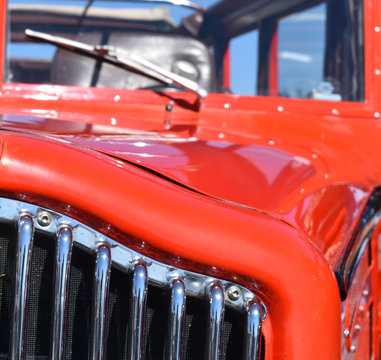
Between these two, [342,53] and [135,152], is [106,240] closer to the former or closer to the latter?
[135,152]

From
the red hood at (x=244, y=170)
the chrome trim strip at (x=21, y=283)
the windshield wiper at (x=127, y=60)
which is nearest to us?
the chrome trim strip at (x=21, y=283)

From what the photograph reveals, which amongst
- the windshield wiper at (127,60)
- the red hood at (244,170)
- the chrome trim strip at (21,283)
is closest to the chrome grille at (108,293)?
the chrome trim strip at (21,283)

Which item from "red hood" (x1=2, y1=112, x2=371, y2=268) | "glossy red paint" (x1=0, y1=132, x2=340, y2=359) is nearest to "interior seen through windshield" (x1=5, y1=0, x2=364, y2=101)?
"red hood" (x1=2, y1=112, x2=371, y2=268)

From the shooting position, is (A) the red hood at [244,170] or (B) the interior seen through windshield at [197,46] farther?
(B) the interior seen through windshield at [197,46]

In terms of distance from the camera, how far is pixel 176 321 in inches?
47.4

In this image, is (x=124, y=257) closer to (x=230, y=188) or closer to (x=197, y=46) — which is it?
(x=230, y=188)

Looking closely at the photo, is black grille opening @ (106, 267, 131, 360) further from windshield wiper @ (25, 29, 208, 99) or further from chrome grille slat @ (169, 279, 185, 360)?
windshield wiper @ (25, 29, 208, 99)

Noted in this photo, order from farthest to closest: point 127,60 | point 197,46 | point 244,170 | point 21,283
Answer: point 197,46 < point 127,60 < point 244,170 < point 21,283

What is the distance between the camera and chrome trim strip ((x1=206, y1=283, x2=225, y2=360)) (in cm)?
121

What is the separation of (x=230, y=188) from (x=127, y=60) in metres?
0.78

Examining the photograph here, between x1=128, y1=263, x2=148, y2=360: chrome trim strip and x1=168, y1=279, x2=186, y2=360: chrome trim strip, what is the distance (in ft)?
0.15

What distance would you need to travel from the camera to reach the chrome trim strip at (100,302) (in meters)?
1.19

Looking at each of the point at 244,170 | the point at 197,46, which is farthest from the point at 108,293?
the point at 197,46

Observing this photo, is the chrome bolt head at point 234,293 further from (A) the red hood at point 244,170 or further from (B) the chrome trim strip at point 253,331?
(A) the red hood at point 244,170
